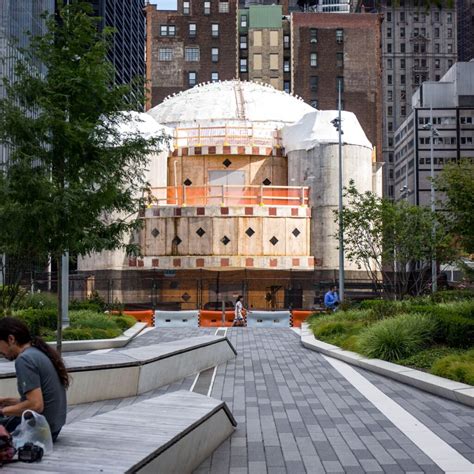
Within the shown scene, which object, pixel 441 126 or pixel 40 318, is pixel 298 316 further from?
pixel 441 126

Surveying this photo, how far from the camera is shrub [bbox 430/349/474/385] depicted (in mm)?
11898

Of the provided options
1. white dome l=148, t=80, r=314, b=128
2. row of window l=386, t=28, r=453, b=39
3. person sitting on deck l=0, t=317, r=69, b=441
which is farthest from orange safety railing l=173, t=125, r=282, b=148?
row of window l=386, t=28, r=453, b=39

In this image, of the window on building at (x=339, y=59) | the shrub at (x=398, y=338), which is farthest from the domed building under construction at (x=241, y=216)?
the window on building at (x=339, y=59)

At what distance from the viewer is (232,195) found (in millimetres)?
38406

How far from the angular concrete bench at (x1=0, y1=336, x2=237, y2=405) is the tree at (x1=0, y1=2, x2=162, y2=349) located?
6.41 ft

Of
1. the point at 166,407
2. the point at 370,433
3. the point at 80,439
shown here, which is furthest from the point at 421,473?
the point at 80,439

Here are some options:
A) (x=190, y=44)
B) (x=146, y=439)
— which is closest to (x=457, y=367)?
(x=146, y=439)

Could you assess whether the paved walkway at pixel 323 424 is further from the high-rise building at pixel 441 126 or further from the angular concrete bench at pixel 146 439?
the high-rise building at pixel 441 126

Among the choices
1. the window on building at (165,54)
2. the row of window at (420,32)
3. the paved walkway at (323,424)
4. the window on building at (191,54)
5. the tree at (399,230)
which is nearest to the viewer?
the paved walkway at (323,424)

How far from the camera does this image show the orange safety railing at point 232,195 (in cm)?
3778

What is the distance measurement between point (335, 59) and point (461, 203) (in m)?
77.4

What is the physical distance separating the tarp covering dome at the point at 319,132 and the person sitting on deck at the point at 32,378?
35.0m

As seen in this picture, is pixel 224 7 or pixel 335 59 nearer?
pixel 335 59

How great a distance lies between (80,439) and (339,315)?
1841 centimetres
